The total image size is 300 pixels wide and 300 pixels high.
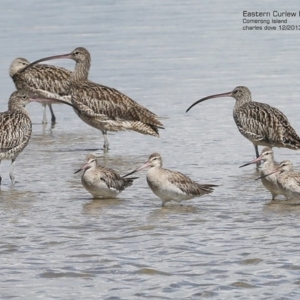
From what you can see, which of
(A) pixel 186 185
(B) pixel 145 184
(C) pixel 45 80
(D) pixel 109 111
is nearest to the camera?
(A) pixel 186 185

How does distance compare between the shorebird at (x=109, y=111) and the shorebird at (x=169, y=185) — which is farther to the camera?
the shorebird at (x=109, y=111)

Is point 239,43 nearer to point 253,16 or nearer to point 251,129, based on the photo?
point 253,16

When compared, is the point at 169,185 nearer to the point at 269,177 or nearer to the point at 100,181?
the point at 100,181

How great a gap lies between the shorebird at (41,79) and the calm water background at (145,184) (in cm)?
43

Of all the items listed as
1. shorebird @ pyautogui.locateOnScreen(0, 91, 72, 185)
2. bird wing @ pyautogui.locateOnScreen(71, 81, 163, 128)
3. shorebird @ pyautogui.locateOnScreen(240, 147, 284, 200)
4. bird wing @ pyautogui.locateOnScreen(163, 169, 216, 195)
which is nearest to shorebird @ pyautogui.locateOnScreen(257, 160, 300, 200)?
shorebird @ pyautogui.locateOnScreen(240, 147, 284, 200)

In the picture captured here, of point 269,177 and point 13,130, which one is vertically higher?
point 13,130

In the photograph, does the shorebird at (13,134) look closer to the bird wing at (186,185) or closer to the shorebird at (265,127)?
the bird wing at (186,185)

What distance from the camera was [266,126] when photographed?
555 inches

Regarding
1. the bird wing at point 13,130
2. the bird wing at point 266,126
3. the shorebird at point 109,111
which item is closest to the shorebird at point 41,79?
the shorebird at point 109,111

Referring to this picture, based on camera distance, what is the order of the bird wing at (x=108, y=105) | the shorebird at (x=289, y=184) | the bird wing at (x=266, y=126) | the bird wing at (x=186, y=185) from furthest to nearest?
1. the bird wing at (x=108, y=105)
2. the bird wing at (x=266, y=126)
3. the bird wing at (x=186, y=185)
4. the shorebird at (x=289, y=184)

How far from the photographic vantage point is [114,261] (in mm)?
9078

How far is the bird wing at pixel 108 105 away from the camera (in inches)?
632

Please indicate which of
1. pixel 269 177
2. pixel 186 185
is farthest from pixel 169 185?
pixel 269 177

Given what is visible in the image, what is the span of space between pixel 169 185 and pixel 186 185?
209 millimetres
